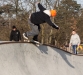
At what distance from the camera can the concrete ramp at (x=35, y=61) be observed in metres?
6.42

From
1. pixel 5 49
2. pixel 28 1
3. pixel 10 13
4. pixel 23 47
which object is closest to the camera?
pixel 5 49

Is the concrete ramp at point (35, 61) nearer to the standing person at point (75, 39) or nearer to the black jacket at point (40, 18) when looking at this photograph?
the black jacket at point (40, 18)

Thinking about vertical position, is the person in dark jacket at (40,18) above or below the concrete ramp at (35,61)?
above

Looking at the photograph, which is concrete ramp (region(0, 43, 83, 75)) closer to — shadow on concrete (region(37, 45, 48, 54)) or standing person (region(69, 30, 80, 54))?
shadow on concrete (region(37, 45, 48, 54))

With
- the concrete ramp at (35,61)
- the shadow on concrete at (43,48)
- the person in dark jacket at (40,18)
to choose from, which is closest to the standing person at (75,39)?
the concrete ramp at (35,61)

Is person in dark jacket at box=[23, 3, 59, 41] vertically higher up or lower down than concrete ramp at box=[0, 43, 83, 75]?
higher up

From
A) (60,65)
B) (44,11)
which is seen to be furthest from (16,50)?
(60,65)

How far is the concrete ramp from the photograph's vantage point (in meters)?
6.42

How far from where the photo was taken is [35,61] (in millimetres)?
7324

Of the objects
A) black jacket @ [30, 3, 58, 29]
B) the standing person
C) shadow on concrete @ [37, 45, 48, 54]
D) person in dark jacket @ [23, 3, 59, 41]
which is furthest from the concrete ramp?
the standing person

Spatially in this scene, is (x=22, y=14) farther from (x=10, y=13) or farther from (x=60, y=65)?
(x=60, y=65)

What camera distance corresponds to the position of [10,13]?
2527cm

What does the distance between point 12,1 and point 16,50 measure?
17175mm

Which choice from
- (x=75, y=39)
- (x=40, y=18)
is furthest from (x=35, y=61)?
(x=75, y=39)
